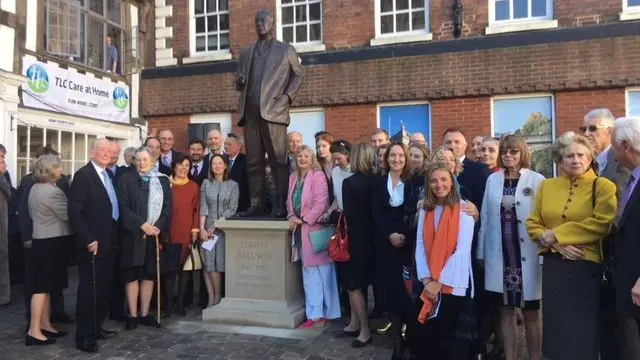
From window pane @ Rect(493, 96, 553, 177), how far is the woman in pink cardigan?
242 inches

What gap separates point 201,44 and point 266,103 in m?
7.90

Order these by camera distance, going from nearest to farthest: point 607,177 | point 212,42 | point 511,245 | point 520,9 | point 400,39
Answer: point 607,177
point 511,245
point 520,9
point 400,39
point 212,42

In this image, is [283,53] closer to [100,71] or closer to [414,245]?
[414,245]

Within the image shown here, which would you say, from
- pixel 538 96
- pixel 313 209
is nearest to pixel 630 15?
Answer: pixel 538 96

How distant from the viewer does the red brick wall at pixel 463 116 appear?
1034 centimetres

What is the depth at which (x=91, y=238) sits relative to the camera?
15.5 feet

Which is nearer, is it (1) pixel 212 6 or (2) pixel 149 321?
(2) pixel 149 321

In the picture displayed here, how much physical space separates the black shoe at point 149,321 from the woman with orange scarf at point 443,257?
287 centimetres

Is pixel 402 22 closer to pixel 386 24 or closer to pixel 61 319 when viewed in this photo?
pixel 386 24

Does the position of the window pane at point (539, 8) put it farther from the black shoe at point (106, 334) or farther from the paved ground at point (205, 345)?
the black shoe at point (106, 334)

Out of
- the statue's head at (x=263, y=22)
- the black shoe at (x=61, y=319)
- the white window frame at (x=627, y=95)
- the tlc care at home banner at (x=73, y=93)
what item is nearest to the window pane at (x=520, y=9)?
the white window frame at (x=627, y=95)

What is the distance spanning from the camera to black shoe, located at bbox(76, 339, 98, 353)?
4703 mm

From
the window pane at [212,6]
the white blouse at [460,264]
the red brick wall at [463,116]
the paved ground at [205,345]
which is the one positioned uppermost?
the window pane at [212,6]

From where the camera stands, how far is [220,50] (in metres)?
12.4
